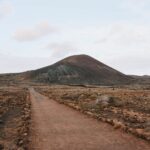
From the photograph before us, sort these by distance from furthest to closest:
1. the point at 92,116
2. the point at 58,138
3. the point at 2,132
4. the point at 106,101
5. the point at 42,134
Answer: the point at 106,101
the point at 92,116
the point at 2,132
the point at 42,134
the point at 58,138

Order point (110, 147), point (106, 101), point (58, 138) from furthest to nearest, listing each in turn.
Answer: point (106, 101), point (58, 138), point (110, 147)

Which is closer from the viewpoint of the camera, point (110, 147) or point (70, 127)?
point (110, 147)

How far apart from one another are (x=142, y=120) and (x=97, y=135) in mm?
7136

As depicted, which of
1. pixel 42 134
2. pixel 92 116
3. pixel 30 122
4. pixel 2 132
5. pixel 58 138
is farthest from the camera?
pixel 92 116

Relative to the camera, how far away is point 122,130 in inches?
784

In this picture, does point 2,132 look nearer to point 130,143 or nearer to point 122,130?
point 122,130

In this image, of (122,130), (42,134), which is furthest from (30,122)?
(122,130)

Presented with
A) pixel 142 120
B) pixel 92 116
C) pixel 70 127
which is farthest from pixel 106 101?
pixel 70 127

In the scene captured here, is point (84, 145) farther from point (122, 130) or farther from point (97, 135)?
point (122, 130)

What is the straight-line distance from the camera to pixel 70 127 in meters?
21.4

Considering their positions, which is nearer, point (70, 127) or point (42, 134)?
point (42, 134)

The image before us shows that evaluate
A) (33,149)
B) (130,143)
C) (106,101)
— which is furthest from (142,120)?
(106,101)

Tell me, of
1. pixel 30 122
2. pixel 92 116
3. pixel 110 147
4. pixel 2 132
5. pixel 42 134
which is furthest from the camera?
pixel 92 116

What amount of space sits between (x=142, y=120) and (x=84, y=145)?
9.72 m
